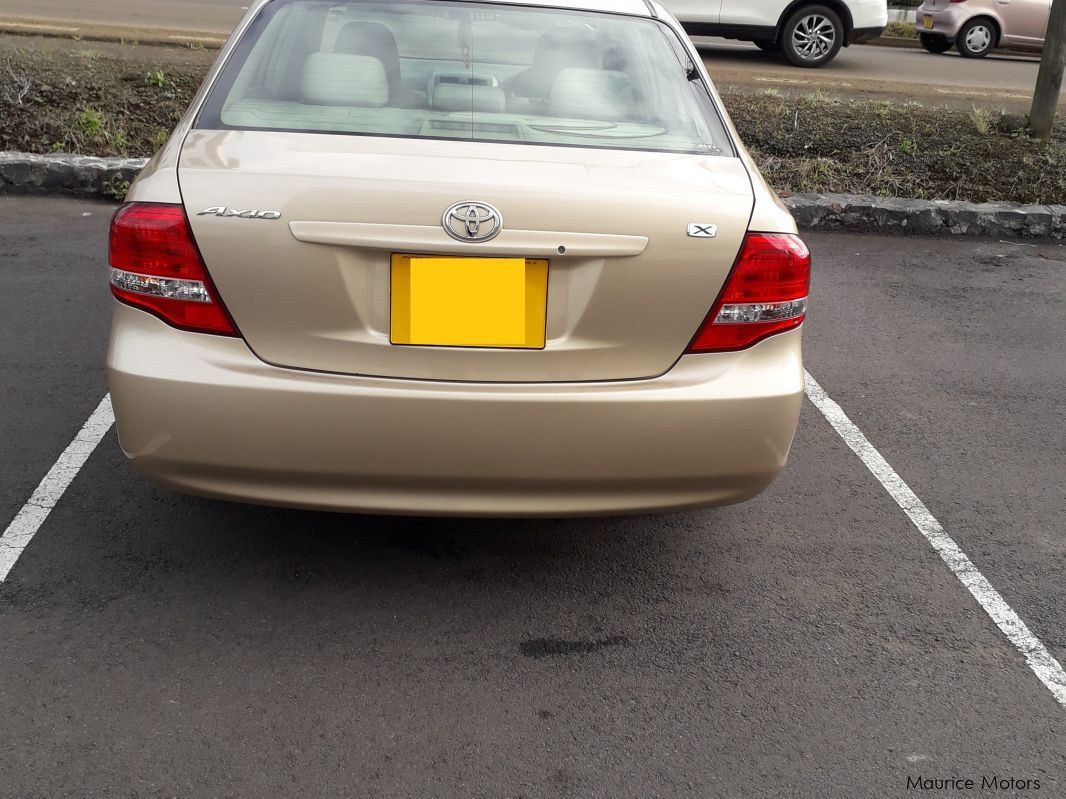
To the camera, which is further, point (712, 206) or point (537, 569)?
point (537, 569)

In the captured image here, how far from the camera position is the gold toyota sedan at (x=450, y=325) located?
247cm

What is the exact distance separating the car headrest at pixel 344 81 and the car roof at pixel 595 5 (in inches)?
17.1

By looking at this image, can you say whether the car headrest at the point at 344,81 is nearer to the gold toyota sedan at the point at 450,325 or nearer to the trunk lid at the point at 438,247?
the gold toyota sedan at the point at 450,325

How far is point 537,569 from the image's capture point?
10.4 ft

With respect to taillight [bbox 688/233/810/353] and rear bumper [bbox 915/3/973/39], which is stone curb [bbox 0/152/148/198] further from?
rear bumper [bbox 915/3/973/39]

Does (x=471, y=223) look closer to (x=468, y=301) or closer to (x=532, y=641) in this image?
(x=468, y=301)

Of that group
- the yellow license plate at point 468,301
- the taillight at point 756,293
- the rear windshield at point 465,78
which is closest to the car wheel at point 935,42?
the rear windshield at point 465,78

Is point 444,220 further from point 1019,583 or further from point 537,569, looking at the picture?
point 1019,583

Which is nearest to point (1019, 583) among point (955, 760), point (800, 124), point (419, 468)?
point (955, 760)

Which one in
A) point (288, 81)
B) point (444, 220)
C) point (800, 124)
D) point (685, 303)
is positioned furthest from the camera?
point (800, 124)

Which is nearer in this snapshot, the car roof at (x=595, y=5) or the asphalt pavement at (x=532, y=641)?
the asphalt pavement at (x=532, y=641)

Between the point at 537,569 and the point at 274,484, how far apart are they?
2.90 ft

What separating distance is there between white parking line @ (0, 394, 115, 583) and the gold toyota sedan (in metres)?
0.69

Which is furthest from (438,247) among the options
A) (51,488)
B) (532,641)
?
(51,488)
